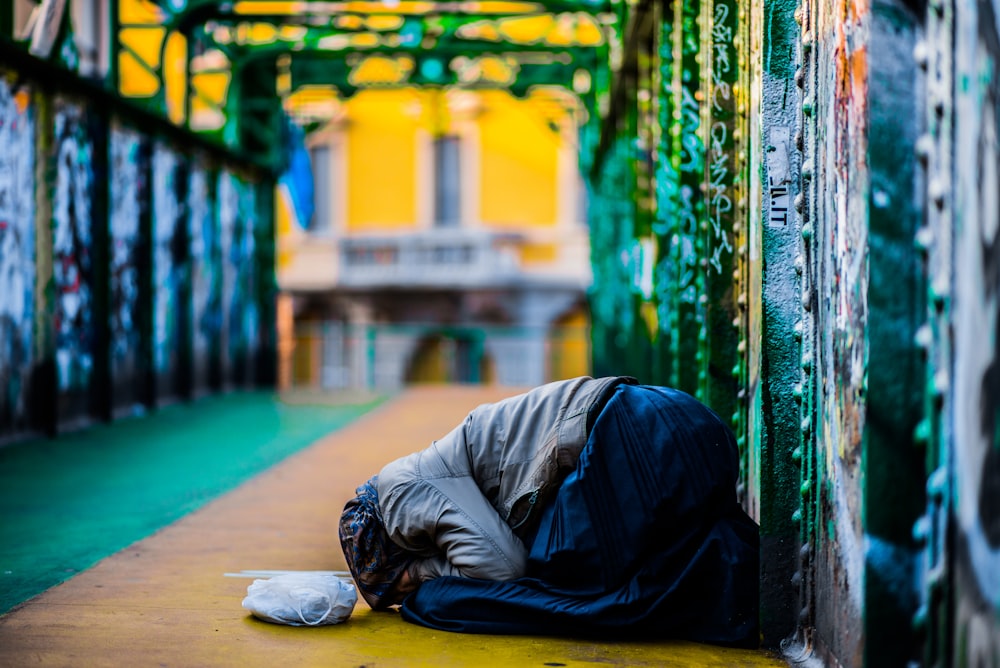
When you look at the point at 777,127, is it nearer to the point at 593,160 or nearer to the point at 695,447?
the point at 695,447

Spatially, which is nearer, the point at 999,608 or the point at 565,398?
the point at 999,608

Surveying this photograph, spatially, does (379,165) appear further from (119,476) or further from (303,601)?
(303,601)

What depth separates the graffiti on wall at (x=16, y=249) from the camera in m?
8.78

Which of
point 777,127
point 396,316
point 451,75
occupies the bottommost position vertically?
point 396,316

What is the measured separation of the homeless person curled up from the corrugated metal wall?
19cm

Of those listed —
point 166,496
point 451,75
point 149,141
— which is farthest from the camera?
point 451,75

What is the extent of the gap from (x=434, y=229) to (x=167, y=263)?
16.0 meters

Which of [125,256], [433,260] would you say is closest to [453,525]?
[125,256]

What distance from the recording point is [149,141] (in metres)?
12.0

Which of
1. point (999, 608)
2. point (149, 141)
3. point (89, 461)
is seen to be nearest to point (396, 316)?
point (149, 141)

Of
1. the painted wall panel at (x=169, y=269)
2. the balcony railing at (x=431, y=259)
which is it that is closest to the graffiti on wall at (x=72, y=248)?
the painted wall panel at (x=169, y=269)

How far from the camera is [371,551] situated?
3965 millimetres

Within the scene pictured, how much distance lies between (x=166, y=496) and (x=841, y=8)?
5269 mm

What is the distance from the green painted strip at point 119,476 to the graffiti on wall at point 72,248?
723 mm
